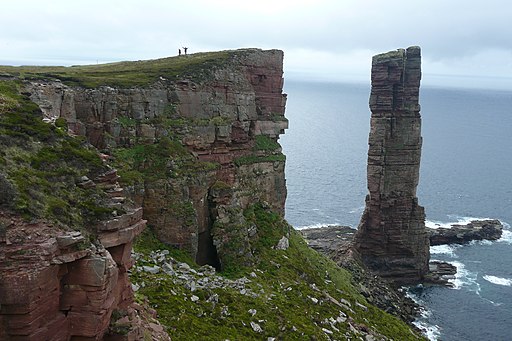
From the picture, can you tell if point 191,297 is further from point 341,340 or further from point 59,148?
point 59,148

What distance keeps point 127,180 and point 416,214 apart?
6733cm

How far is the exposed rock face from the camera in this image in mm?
38719

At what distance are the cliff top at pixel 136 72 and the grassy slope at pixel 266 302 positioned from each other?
44.3ft

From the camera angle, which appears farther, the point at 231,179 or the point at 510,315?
the point at 510,315

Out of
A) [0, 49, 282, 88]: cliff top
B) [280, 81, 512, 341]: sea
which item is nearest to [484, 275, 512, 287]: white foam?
[280, 81, 512, 341]: sea

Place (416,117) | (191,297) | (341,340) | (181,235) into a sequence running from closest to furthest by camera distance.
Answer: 1. (191,297)
2. (341,340)
3. (181,235)
4. (416,117)

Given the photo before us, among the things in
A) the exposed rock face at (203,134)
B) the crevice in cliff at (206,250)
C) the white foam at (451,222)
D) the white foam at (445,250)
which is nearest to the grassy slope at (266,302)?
the exposed rock face at (203,134)

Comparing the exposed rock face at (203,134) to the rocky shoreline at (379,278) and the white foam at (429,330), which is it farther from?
the white foam at (429,330)

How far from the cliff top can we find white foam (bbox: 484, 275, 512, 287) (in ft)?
204

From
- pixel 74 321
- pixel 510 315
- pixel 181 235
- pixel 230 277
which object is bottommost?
pixel 510 315

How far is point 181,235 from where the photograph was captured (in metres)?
38.9

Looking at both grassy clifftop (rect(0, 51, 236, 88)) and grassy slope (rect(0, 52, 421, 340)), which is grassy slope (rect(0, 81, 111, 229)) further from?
grassy clifftop (rect(0, 51, 236, 88))

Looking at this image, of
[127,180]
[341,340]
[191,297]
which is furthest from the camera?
[127,180]

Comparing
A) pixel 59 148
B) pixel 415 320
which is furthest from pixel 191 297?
pixel 415 320
